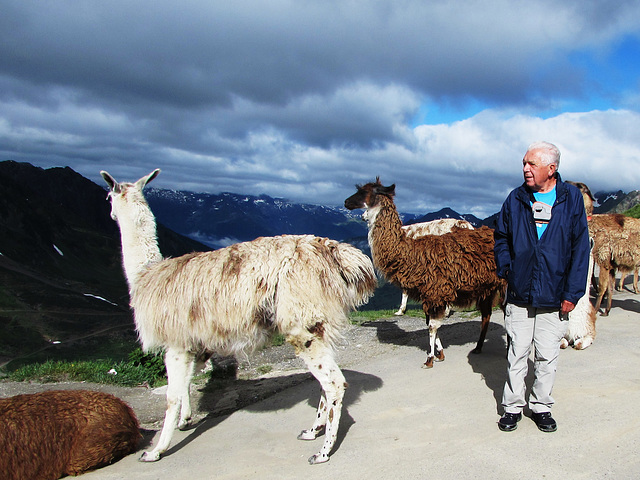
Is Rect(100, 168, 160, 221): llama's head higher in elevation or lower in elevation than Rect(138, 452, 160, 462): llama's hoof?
higher

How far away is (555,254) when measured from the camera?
160 inches

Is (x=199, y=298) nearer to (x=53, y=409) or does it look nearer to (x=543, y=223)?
(x=53, y=409)

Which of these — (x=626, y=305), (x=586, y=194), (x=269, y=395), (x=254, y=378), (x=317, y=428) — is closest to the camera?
(x=317, y=428)

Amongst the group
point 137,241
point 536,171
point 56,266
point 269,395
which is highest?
point 536,171

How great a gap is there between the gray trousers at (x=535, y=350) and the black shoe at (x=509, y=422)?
6 cm

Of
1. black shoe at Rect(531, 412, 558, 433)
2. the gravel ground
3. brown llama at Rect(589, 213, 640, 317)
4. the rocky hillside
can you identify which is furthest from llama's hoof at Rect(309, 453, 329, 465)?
the rocky hillside

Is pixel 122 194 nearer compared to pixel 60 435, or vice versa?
pixel 60 435

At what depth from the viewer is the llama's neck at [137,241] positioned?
18.6 ft

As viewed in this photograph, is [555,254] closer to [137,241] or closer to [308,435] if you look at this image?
[308,435]

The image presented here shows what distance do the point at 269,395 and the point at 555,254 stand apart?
4.32 metres

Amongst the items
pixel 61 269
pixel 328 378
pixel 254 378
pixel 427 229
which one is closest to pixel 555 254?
pixel 328 378

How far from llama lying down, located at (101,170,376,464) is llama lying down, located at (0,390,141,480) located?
43 cm

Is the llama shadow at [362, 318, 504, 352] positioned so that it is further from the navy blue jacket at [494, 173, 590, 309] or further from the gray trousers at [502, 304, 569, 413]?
the navy blue jacket at [494, 173, 590, 309]

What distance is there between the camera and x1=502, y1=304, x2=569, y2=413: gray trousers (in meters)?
4.21
